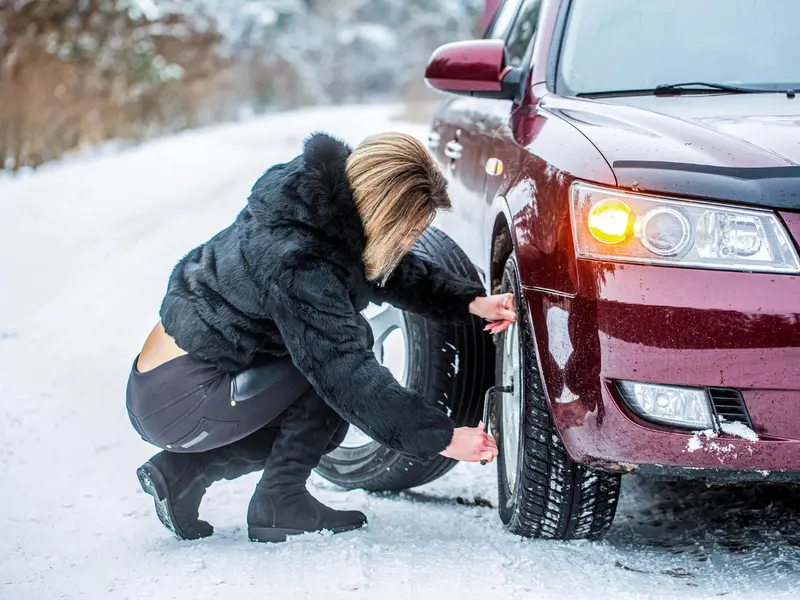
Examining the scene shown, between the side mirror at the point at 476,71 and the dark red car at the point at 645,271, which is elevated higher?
the side mirror at the point at 476,71

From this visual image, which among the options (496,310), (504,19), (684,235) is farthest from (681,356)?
(504,19)

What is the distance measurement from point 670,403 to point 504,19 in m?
2.59

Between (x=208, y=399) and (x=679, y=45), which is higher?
(x=679, y=45)

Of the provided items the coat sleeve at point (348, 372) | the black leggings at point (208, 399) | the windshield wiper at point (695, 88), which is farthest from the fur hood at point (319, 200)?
the windshield wiper at point (695, 88)

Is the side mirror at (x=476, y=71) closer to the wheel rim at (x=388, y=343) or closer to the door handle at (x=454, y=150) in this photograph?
the door handle at (x=454, y=150)

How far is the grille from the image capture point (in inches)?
82.9

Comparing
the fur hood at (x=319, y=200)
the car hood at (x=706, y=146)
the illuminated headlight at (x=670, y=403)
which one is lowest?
the illuminated headlight at (x=670, y=403)

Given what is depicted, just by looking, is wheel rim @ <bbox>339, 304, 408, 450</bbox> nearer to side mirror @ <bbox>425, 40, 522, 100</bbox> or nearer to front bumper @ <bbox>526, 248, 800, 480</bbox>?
side mirror @ <bbox>425, 40, 522, 100</bbox>

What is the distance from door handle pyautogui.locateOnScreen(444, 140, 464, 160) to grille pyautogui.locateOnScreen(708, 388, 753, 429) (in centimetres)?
196

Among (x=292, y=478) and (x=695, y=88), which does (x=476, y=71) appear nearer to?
(x=695, y=88)

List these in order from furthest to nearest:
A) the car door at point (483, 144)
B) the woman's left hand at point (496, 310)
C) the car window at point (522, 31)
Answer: the car window at point (522, 31) → the car door at point (483, 144) → the woman's left hand at point (496, 310)

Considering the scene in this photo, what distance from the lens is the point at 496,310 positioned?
2.79 metres

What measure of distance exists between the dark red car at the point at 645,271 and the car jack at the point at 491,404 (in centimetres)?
2

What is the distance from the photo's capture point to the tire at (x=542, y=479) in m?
2.49
